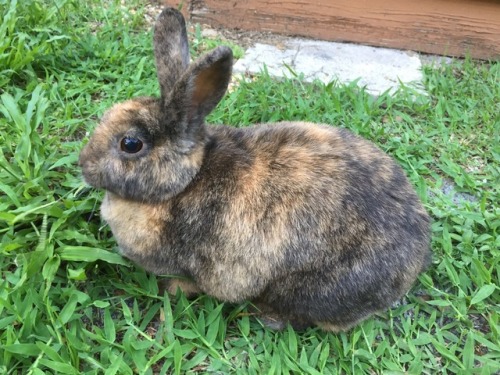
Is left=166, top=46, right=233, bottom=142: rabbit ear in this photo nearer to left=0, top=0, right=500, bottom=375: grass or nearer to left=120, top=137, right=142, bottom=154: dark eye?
left=120, top=137, right=142, bottom=154: dark eye

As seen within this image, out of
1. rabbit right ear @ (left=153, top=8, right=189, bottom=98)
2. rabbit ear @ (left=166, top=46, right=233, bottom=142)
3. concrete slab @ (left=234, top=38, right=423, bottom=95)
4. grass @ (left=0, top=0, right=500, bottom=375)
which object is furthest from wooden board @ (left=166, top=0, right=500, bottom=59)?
rabbit ear @ (left=166, top=46, right=233, bottom=142)

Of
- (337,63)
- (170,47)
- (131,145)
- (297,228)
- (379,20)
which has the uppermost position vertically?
(170,47)

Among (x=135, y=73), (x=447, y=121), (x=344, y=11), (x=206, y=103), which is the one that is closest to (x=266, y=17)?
(x=344, y=11)

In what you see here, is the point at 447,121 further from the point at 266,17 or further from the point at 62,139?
the point at 62,139

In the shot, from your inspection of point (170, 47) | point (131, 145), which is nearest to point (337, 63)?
point (170, 47)

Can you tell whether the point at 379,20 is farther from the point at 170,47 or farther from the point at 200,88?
the point at 200,88

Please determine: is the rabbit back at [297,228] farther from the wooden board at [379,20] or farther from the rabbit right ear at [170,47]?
the wooden board at [379,20]
